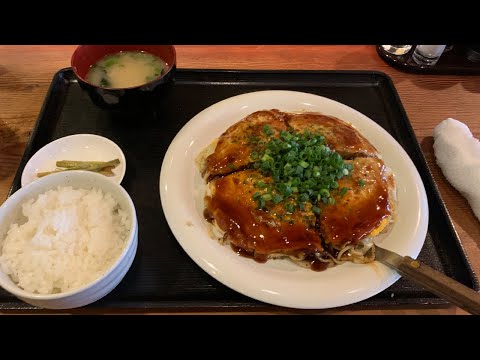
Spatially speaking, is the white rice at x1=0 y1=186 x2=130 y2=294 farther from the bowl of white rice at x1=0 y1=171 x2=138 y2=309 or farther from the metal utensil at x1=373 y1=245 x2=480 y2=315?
the metal utensil at x1=373 y1=245 x2=480 y2=315

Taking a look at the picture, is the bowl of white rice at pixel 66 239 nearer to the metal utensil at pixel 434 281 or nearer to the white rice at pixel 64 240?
the white rice at pixel 64 240

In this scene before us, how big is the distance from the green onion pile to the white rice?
2.50 feet

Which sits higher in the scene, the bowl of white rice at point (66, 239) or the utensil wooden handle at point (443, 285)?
the utensil wooden handle at point (443, 285)

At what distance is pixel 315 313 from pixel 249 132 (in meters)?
1.06

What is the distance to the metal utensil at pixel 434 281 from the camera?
160 cm

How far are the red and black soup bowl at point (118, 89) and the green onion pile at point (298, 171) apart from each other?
0.75 metres

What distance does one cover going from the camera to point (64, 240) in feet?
6.02

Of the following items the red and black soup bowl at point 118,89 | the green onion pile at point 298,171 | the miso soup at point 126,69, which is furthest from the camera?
the miso soup at point 126,69

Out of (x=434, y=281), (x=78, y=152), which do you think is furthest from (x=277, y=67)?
(x=434, y=281)

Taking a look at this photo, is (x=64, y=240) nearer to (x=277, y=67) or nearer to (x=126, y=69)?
(x=126, y=69)

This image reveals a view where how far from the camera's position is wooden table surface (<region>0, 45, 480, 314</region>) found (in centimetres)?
251

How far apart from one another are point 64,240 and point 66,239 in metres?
0.01

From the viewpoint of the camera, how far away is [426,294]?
192cm

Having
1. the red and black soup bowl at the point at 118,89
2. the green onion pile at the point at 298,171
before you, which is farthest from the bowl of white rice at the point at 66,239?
the green onion pile at the point at 298,171
